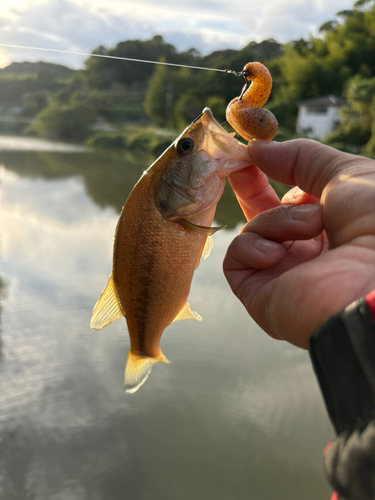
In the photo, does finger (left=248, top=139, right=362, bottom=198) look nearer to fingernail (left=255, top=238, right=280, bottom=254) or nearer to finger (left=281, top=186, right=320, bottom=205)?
finger (left=281, top=186, right=320, bottom=205)

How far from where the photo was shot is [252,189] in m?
1.82

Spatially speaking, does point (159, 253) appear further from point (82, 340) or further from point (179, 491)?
point (82, 340)

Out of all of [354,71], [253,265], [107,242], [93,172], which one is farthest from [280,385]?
[354,71]

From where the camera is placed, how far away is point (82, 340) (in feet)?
23.1

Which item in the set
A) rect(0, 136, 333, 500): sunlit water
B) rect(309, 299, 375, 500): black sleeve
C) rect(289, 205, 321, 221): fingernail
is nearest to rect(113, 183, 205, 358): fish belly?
rect(289, 205, 321, 221): fingernail

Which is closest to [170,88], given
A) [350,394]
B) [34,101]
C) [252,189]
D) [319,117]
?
[319,117]

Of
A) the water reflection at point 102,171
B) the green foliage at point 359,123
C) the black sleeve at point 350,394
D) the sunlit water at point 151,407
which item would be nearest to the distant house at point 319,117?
the green foliage at point 359,123

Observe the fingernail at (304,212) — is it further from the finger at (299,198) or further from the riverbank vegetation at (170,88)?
the riverbank vegetation at (170,88)

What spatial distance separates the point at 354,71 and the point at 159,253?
41071 millimetres

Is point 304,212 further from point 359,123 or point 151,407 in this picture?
point 359,123

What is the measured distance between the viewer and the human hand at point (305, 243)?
1.18 meters

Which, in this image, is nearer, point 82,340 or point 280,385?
point 280,385

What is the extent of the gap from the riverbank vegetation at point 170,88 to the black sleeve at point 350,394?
22.6m

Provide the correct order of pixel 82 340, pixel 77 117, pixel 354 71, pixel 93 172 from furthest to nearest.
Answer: pixel 77 117 < pixel 354 71 < pixel 93 172 < pixel 82 340
